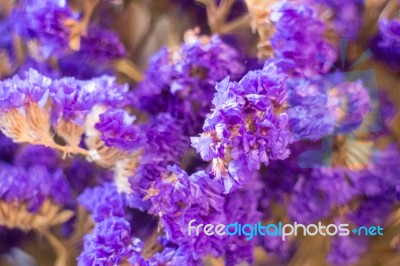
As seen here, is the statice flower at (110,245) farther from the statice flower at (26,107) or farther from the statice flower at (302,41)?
the statice flower at (302,41)

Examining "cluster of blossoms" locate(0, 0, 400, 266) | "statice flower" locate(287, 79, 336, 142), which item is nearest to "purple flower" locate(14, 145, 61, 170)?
"cluster of blossoms" locate(0, 0, 400, 266)

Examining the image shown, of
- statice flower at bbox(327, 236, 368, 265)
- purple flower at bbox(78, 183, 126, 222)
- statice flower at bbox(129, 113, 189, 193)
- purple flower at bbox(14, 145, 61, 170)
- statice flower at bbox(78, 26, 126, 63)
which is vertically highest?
statice flower at bbox(78, 26, 126, 63)

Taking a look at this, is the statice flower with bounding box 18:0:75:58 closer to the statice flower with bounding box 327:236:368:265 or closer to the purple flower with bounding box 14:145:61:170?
the purple flower with bounding box 14:145:61:170

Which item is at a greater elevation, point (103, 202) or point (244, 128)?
point (244, 128)

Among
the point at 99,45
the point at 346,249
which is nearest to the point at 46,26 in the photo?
the point at 99,45

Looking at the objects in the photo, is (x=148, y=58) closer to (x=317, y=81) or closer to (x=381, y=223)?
(x=317, y=81)

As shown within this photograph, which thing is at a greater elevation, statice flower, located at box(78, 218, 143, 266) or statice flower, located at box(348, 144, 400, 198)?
statice flower, located at box(348, 144, 400, 198)

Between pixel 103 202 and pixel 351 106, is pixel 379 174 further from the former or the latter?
pixel 103 202
